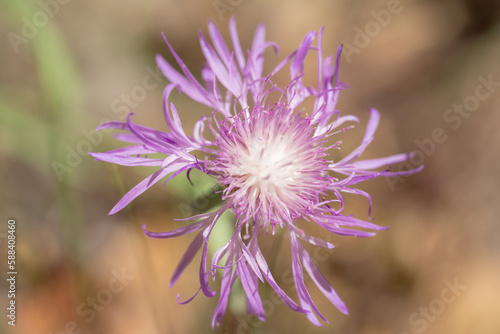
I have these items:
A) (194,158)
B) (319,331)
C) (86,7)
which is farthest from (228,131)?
(86,7)

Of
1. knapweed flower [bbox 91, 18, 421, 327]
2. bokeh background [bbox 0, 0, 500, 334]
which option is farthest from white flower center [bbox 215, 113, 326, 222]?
bokeh background [bbox 0, 0, 500, 334]

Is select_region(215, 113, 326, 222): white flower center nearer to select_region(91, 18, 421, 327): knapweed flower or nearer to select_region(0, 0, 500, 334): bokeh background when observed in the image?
select_region(91, 18, 421, 327): knapweed flower

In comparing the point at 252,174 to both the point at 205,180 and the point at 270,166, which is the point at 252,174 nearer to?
the point at 270,166

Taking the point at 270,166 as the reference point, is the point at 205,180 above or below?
above

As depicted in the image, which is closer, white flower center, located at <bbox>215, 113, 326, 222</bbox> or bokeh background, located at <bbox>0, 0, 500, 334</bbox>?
white flower center, located at <bbox>215, 113, 326, 222</bbox>

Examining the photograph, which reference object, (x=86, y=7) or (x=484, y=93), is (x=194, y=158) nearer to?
(x=86, y=7)

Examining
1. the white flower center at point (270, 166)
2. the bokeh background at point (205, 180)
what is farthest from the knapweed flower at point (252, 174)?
the bokeh background at point (205, 180)

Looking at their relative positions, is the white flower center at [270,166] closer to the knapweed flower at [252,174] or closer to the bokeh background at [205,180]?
the knapweed flower at [252,174]

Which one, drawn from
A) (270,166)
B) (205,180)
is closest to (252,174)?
(270,166)
